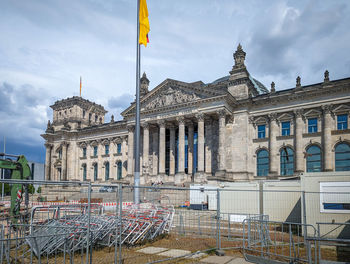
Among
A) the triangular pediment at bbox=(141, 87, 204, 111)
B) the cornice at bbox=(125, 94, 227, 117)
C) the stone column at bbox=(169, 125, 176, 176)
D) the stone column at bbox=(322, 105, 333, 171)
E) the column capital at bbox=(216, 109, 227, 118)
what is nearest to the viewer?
the stone column at bbox=(322, 105, 333, 171)

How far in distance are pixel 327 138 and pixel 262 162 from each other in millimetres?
8901

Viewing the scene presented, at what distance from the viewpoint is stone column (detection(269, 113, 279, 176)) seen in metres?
39.3

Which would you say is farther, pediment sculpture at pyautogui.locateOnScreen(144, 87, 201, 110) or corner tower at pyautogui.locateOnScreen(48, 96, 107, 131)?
corner tower at pyautogui.locateOnScreen(48, 96, 107, 131)

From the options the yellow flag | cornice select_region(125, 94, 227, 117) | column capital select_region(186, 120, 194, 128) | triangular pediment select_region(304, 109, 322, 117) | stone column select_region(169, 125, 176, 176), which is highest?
the yellow flag

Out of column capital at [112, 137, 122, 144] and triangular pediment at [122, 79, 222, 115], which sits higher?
triangular pediment at [122, 79, 222, 115]

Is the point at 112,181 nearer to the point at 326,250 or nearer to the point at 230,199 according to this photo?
the point at 230,199

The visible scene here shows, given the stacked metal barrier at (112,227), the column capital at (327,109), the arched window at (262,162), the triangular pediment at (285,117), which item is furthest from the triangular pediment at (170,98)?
the stacked metal barrier at (112,227)

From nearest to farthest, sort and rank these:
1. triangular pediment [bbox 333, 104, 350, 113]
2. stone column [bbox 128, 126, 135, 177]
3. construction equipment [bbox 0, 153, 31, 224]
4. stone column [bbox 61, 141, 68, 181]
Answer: construction equipment [bbox 0, 153, 31, 224], triangular pediment [bbox 333, 104, 350, 113], stone column [bbox 128, 126, 135, 177], stone column [bbox 61, 141, 68, 181]

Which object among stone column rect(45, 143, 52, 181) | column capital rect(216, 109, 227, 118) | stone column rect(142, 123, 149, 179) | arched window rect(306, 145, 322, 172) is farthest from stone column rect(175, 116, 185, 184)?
stone column rect(45, 143, 52, 181)

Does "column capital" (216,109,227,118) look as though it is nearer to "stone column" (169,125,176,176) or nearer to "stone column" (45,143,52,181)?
"stone column" (169,125,176,176)

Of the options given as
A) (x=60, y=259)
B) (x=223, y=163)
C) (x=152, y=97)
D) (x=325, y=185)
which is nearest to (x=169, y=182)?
(x=223, y=163)

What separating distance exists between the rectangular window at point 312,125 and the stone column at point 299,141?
841mm

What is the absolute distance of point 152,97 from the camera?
47031 millimetres

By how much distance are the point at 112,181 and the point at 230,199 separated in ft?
118
